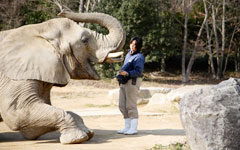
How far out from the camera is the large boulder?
15.6ft

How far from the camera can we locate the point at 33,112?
21.6 ft

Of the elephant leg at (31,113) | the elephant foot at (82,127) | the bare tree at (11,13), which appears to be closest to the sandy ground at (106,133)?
the elephant foot at (82,127)

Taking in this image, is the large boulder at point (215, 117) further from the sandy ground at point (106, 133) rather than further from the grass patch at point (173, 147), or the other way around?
the sandy ground at point (106, 133)

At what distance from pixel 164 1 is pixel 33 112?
21.0m

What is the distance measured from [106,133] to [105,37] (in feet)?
6.25

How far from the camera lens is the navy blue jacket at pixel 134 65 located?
7.65 metres

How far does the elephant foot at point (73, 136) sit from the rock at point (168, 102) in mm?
5914

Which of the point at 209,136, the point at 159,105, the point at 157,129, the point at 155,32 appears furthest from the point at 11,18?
the point at 209,136

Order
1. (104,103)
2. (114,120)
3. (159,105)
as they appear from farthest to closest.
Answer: (104,103) → (159,105) → (114,120)

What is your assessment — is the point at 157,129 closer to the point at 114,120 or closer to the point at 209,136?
the point at 114,120

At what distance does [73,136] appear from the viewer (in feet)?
21.4

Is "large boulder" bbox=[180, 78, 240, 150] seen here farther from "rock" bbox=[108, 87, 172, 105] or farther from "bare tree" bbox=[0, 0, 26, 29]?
"bare tree" bbox=[0, 0, 26, 29]

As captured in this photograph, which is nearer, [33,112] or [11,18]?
[33,112]

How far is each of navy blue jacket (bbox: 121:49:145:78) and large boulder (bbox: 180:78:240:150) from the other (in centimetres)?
272
